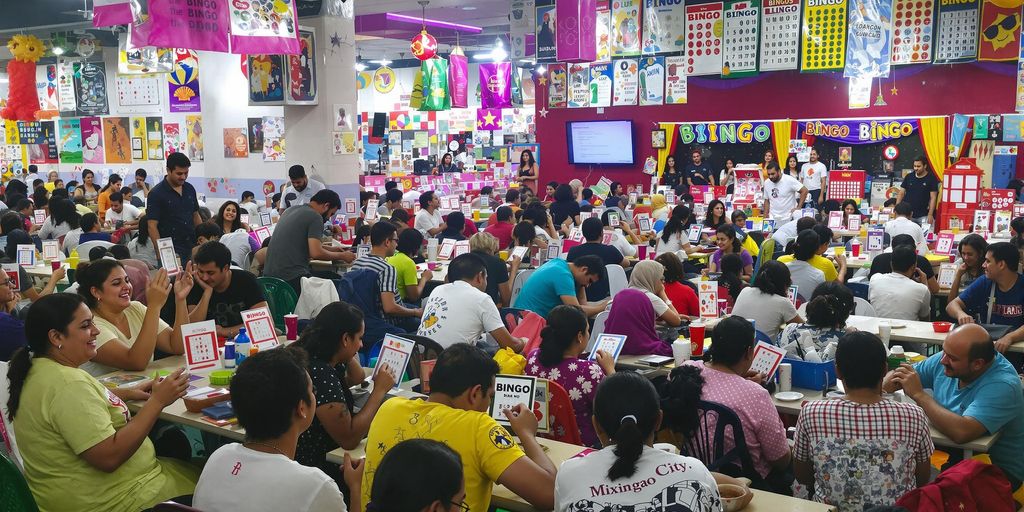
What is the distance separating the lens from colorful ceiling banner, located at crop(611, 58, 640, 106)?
48.6ft

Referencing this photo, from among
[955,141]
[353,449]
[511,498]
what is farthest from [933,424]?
[955,141]

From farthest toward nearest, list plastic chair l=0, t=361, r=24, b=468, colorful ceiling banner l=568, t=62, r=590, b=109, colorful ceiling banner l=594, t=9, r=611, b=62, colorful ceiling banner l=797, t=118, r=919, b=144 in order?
colorful ceiling banner l=568, t=62, r=590, b=109
colorful ceiling banner l=594, t=9, r=611, b=62
colorful ceiling banner l=797, t=118, r=919, b=144
plastic chair l=0, t=361, r=24, b=468

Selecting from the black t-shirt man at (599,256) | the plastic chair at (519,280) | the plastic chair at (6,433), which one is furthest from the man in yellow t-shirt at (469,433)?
the black t-shirt man at (599,256)

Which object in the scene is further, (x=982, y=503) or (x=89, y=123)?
(x=89, y=123)

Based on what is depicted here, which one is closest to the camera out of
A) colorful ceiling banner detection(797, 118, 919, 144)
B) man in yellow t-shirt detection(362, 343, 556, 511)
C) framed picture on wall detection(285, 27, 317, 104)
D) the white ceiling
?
man in yellow t-shirt detection(362, 343, 556, 511)

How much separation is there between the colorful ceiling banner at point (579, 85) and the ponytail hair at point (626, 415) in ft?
43.4

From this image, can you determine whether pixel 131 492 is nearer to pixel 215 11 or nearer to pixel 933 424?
pixel 933 424

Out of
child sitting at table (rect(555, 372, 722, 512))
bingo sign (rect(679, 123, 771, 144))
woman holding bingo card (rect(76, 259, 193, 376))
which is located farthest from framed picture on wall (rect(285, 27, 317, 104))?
child sitting at table (rect(555, 372, 722, 512))

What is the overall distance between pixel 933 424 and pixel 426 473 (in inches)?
99.3

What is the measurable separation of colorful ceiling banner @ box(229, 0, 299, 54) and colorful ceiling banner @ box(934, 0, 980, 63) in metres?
8.60

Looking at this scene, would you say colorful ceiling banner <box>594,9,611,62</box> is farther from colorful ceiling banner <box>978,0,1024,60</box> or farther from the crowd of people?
the crowd of people

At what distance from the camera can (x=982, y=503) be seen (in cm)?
280

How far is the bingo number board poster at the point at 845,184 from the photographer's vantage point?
43.1 ft

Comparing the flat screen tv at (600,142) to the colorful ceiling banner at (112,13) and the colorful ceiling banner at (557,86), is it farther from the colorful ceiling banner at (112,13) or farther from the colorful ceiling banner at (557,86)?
the colorful ceiling banner at (112,13)
